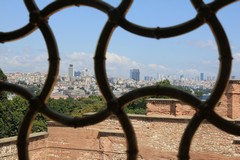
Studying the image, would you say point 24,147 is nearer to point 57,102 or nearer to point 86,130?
point 86,130

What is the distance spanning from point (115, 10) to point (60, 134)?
12.7 meters

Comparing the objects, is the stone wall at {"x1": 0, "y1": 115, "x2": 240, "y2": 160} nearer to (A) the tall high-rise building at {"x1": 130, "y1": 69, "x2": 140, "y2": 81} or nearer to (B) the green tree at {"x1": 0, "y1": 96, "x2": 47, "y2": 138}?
(B) the green tree at {"x1": 0, "y1": 96, "x2": 47, "y2": 138}

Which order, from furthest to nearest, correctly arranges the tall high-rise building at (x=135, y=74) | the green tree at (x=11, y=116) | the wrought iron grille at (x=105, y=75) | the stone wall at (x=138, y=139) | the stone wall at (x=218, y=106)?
1. the tall high-rise building at (x=135, y=74)
2. the green tree at (x=11, y=116)
3. the stone wall at (x=218, y=106)
4. the stone wall at (x=138, y=139)
5. the wrought iron grille at (x=105, y=75)

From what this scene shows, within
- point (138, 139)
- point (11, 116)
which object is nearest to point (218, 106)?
point (138, 139)

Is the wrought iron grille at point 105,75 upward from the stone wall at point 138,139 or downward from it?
upward

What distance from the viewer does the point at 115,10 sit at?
356cm

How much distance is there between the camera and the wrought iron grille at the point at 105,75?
3.26 metres

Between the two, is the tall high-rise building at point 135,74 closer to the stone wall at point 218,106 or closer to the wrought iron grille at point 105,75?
the stone wall at point 218,106

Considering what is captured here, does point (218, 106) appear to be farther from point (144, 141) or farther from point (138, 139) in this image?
point (138, 139)

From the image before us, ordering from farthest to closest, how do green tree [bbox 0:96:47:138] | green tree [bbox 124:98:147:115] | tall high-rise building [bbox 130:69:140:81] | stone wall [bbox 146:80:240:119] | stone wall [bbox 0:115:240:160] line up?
tall high-rise building [bbox 130:69:140:81] < green tree [bbox 124:98:147:115] < green tree [bbox 0:96:47:138] < stone wall [bbox 146:80:240:119] < stone wall [bbox 0:115:240:160]

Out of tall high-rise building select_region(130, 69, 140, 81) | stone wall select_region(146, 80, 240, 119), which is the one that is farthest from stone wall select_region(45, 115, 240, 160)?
tall high-rise building select_region(130, 69, 140, 81)

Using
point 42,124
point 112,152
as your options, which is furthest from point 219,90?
point 42,124

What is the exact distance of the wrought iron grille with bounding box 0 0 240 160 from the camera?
10.7 feet

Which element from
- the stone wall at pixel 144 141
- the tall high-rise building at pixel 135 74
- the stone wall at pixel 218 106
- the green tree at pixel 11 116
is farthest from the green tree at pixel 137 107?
the tall high-rise building at pixel 135 74
